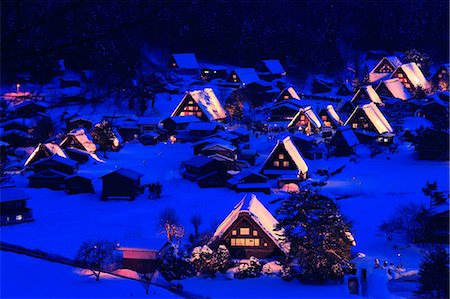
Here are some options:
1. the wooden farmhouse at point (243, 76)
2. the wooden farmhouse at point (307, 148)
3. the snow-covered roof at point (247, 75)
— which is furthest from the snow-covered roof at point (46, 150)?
the snow-covered roof at point (247, 75)

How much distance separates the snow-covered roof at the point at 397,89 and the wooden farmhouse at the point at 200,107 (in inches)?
511

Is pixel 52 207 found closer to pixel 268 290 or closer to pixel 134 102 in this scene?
pixel 268 290

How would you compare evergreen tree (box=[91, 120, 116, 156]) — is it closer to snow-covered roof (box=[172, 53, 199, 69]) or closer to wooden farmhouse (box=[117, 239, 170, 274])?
wooden farmhouse (box=[117, 239, 170, 274])

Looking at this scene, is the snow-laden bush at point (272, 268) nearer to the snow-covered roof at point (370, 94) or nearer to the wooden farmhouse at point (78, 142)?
the wooden farmhouse at point (78, 142)

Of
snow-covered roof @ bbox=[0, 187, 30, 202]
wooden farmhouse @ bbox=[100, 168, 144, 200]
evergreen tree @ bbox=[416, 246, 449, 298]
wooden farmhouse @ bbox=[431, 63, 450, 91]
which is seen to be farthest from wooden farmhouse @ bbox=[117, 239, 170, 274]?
wooden farmhouse @ bbox=[431, 63, 450, 91]

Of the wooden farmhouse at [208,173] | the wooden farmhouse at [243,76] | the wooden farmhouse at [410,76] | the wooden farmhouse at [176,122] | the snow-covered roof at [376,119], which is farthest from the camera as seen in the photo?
the wooden farmhouse at [243,76]

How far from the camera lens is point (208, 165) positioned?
25062 mm

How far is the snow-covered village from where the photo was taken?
16.2 feet

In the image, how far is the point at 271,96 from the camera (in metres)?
44.7

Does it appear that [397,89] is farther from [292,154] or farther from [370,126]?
[292,154]

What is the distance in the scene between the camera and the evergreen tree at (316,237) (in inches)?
572

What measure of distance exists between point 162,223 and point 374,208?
8073 mm

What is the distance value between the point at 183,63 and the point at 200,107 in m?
12.5

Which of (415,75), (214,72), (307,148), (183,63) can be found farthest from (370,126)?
(183,63)
